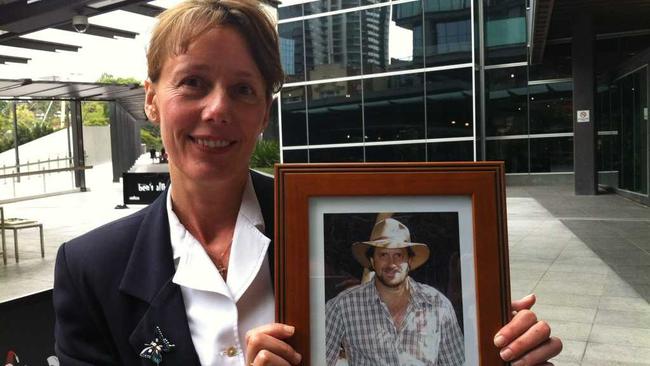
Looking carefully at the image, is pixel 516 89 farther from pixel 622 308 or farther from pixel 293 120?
pixel 622 308

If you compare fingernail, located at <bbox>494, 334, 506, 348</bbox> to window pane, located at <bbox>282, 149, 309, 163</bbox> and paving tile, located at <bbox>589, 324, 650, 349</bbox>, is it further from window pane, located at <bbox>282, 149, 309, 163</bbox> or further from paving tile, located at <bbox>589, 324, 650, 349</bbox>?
window pane, located at <bbox>282, 149, 309, 163</bbox>

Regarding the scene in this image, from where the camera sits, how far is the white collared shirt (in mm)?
1086

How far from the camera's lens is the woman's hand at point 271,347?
93 cm

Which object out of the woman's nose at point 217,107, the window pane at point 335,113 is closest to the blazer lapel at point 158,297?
the woman's nose at point 217,107

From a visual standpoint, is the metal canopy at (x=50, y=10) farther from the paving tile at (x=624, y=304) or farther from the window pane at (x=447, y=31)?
the window pane at (x=447, y=31)

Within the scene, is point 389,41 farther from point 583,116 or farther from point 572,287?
point 572,287

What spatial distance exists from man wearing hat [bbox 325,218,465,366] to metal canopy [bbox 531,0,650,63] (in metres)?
13.3

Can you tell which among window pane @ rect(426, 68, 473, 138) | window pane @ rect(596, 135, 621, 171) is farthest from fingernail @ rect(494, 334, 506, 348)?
window pane @ rect(426, 68, 473, 138)

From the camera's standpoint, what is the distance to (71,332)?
Result: 1.12m

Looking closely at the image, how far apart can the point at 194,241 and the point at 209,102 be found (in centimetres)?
30

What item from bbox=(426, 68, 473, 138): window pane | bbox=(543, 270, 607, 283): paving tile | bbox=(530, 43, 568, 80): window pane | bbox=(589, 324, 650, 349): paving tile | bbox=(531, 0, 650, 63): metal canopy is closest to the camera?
bbox=(589, 324, 650, 349): paving tile

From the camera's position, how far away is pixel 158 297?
1.09 m

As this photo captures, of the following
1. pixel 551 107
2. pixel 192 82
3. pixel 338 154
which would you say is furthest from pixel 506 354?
pixel 338 154

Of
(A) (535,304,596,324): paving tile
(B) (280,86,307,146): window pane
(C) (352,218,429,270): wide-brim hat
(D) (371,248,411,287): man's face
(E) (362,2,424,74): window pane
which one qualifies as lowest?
(A) (535,304,596,324): paving tile
